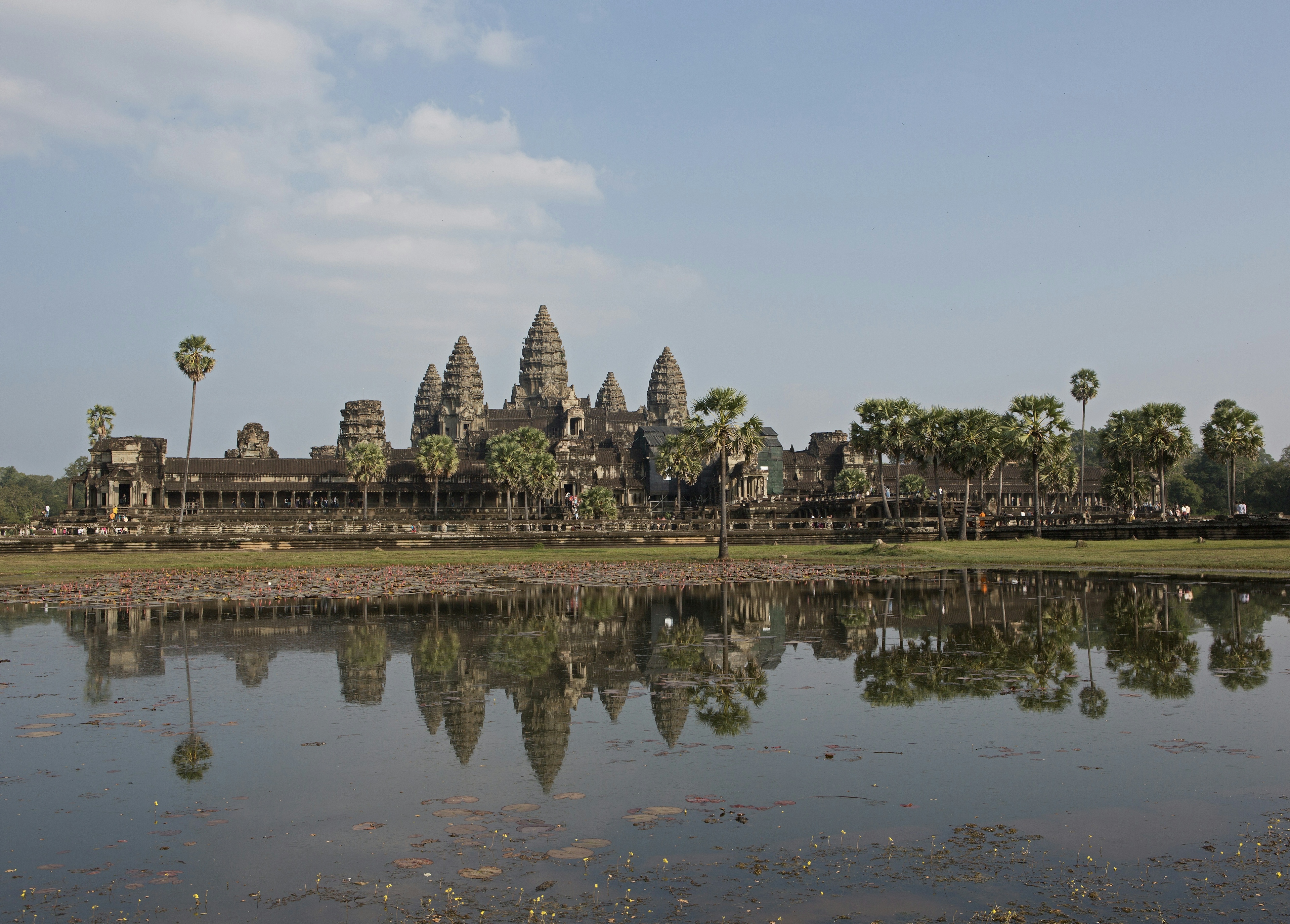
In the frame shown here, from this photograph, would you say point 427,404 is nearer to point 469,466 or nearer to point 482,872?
point 469,466

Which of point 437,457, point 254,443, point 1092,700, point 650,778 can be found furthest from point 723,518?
point 254,443

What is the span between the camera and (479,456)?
142 m

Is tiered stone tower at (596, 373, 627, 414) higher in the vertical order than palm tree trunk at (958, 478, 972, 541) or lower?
higher

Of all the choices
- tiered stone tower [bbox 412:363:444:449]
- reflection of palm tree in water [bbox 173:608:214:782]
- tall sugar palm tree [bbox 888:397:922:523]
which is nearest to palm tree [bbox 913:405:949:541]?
tall sugar palm tree [bbox 888:397:922:523]

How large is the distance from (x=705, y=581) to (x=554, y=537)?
28874 mm

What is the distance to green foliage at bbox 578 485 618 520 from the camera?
96188 millimetres

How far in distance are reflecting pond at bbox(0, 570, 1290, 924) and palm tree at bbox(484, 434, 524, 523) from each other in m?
70.9

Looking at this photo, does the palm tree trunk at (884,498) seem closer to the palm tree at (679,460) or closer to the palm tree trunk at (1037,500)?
the palm tree trunk at (1037,500)

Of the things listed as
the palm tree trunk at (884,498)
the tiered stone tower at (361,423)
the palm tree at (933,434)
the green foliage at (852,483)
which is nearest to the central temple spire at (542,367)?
the tiered stone tower at (361,423)

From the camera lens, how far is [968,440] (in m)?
69.4

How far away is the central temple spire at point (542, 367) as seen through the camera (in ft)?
567

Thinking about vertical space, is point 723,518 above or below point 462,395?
below

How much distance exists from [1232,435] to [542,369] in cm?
11755

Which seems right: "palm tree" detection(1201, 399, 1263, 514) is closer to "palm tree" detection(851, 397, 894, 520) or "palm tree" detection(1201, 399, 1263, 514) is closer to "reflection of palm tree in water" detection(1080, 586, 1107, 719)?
"palm tree" detection(851, 397, 894, 520)
